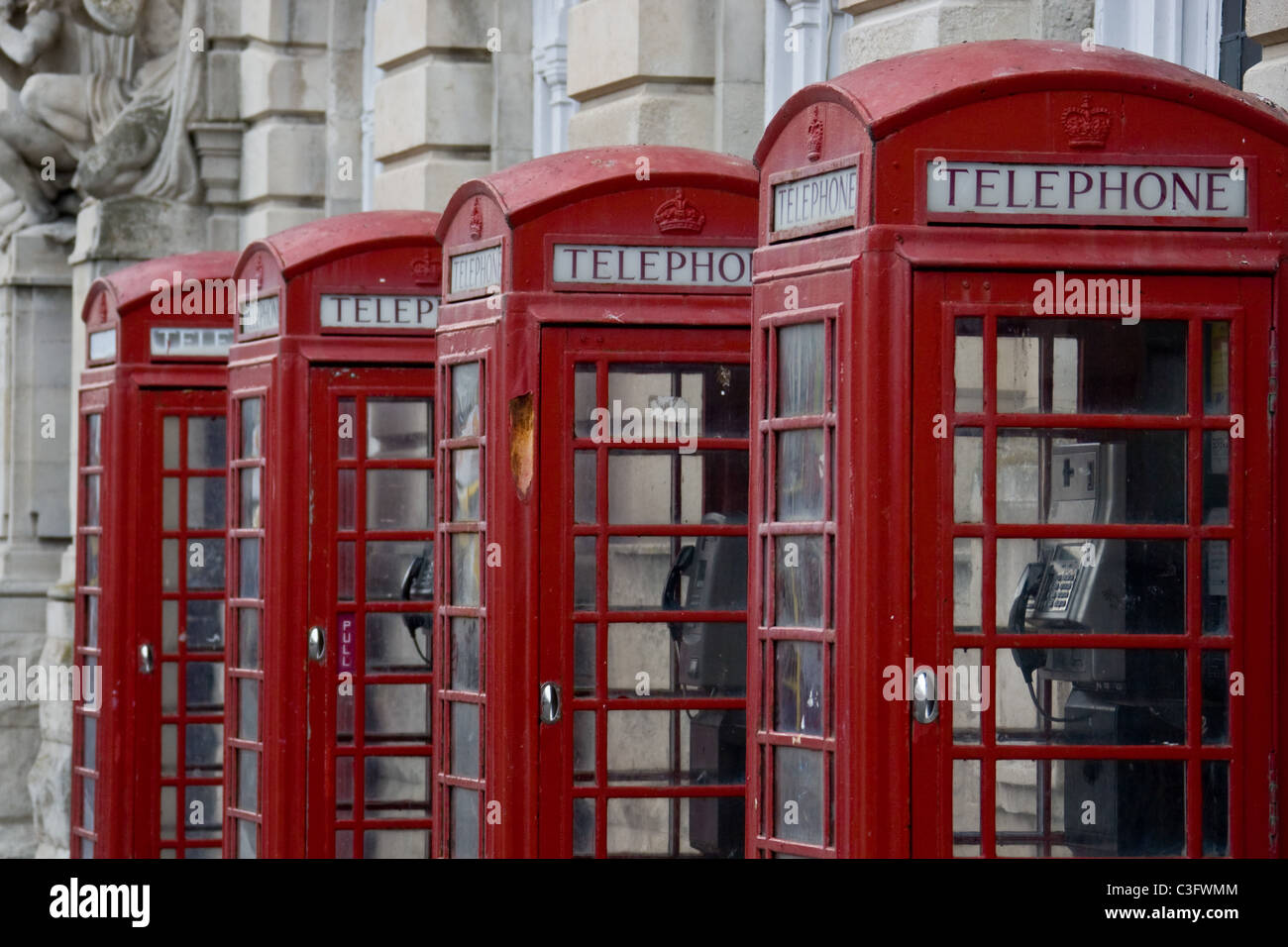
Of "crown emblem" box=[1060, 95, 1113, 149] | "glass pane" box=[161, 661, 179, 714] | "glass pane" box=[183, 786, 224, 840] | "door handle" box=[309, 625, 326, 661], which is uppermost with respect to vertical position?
"crown emblem" box=[1060, 95, 1113, 149]

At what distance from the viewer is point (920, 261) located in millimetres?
5496

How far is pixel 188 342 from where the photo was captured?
36.0ft

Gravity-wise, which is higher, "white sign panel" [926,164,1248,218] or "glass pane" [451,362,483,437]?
"white sign panel" [926,164,1248,218]

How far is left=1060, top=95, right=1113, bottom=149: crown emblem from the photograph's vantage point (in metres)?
5.56

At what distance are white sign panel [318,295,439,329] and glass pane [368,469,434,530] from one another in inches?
19.1

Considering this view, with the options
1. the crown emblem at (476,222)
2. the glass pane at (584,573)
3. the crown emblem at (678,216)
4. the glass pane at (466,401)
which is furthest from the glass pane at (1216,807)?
the crown emblem at (476,222)

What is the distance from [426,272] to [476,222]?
1.36m

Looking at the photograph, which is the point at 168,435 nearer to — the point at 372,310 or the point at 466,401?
the point at 372,310

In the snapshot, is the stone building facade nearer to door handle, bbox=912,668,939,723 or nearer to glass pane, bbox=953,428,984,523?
glass pane, bbox=953,428,984,523

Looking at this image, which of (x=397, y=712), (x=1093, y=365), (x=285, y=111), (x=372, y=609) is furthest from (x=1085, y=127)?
(x=285, y=111)

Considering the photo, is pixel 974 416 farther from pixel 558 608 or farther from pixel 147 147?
pixel 147 147

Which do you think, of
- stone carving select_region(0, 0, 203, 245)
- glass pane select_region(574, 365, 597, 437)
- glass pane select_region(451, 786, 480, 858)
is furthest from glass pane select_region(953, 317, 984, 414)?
stone carving select_region(0, 0, 203, 245)

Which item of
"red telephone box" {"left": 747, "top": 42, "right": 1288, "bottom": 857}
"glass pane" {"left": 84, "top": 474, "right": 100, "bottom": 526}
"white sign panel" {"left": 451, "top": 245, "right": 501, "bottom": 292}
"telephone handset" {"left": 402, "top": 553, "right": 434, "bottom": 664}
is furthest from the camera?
"glass pane" {"left": 84, "top": 474, "right": 100, "bottom": 526}
